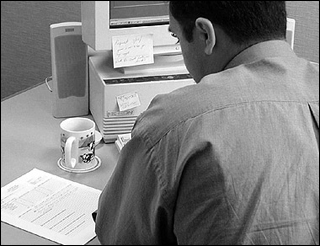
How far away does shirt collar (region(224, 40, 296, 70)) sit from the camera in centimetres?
91

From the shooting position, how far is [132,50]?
1.47m

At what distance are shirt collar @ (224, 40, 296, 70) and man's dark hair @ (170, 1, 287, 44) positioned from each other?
0.01m

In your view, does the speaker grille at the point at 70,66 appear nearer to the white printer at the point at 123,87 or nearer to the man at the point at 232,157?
the white printer at the point at 123,87

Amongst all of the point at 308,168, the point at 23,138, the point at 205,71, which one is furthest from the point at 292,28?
the point at 308,168

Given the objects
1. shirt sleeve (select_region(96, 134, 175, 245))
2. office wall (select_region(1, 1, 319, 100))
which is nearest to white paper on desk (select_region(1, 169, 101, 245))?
shirt sleeve (select_region(96, 134, 175, 245))

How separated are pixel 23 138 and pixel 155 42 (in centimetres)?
39

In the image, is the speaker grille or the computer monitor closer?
the computer monitor

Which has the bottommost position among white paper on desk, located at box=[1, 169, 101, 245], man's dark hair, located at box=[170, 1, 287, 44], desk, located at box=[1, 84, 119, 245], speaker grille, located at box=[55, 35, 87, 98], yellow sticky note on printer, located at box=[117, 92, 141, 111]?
white paper on desk, located at box=[1, 169, 101, 245]

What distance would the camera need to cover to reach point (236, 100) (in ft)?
2.70

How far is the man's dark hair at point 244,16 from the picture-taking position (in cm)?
91

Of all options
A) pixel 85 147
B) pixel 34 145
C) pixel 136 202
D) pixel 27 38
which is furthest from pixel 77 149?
pixel 27 38

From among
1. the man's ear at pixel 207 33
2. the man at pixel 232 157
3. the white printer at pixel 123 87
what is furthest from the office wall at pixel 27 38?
the man at pixel 232 157

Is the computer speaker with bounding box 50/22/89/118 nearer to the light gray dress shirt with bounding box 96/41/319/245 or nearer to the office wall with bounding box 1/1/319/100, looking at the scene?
the office wall with bounding box 1/1/319/100

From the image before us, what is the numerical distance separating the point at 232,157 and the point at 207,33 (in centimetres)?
24
